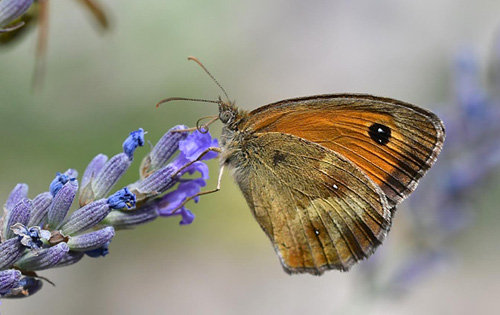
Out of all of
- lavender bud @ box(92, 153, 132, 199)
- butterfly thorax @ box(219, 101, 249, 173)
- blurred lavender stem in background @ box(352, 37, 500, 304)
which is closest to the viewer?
lavender bud @ box(92, 153, 132, 199)

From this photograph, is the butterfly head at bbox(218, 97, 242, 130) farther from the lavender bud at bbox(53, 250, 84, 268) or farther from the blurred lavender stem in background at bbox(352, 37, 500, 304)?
the blurred lavender stem in background at bbox(352, 37, 500, 304)

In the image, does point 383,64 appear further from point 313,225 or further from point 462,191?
point 313,225

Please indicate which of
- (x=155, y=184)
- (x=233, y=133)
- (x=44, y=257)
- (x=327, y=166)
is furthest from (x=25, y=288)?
(x=327, y=166)

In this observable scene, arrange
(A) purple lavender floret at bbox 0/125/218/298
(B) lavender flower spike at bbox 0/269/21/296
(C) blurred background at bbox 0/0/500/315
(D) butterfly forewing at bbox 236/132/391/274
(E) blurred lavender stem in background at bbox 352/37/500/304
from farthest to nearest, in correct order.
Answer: (C) blurred background at bbox 0/0/500/315 < (E) blurred lavender stem in background at bbox 352/37/500/304 < (D) butterfly forewing at bbox 236/132/391/274 < (A) purple lavender floret at bbox 0/125/218/298 < (B) lavender flower spike at bbox 0/269/21/296

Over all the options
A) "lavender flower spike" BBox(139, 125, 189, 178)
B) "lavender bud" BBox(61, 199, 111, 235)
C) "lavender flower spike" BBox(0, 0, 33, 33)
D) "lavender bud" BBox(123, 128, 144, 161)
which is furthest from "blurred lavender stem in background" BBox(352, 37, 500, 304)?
"lavender flower spike" BBox(0, 0, 33, 33)

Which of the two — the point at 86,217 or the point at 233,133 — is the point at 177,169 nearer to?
the point at 86,217

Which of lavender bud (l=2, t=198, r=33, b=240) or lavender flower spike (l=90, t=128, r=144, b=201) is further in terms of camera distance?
lavender flower spike (l=90, t=128, r=144, b=201)

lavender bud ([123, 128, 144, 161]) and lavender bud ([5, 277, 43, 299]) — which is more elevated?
lavender bud ([123, 128, 144, 161])
